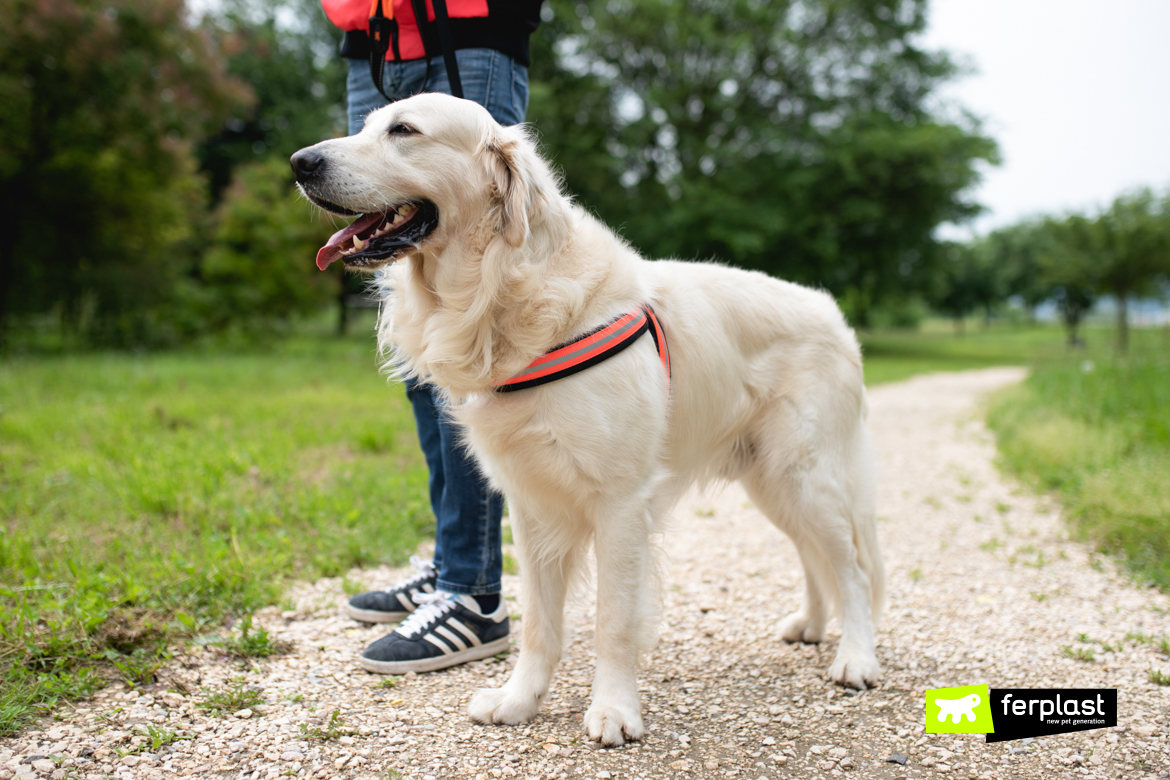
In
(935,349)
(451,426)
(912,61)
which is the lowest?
(935,349)

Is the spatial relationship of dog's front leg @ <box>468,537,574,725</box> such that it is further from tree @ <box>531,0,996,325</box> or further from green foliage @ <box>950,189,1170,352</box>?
green foliage @ <box>950,189,1170,352</box>

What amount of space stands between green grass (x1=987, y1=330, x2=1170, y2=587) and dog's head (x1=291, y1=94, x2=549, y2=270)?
3.47 meters

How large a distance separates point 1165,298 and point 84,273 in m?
28.7

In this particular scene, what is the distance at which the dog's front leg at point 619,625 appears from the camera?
221cm

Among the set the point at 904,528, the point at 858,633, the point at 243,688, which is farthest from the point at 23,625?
the point at 904,528

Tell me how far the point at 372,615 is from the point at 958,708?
2146 millimetres

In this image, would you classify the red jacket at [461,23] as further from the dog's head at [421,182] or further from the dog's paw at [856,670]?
the dog's paw at [856,670]

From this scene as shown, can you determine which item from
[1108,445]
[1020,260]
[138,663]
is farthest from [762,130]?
[1020,260]

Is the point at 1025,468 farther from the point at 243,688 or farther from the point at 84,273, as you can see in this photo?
the point at 84,273

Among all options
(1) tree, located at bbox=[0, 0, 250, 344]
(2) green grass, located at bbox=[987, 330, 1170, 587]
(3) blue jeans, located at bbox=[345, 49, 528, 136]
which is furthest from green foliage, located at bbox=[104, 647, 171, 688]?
(1) tree, located at bbox=[0, 0, 250, 344]

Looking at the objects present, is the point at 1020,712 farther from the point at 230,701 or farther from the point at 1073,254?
the point at 1073,254

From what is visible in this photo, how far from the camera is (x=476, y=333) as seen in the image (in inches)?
87.5

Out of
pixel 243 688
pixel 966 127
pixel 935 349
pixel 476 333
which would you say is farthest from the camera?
pixel 935 349

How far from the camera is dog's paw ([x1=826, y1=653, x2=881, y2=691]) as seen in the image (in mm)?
2590
